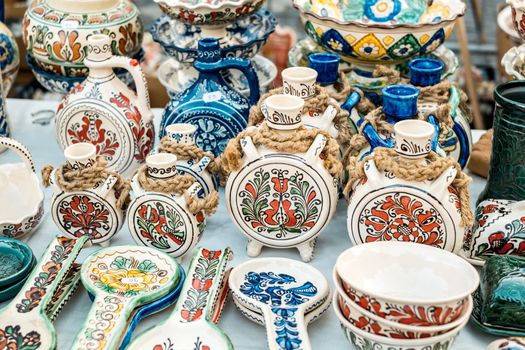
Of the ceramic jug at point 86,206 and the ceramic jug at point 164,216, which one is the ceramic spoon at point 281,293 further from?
the ceramic jug at point 86,206

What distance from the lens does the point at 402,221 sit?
1.04m

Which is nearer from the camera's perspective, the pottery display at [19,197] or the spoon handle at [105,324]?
the spoon handle at [105,324]

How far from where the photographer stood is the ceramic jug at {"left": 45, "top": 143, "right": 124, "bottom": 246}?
→ 1119 millimetres

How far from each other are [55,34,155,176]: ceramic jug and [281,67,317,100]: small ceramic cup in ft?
1.02

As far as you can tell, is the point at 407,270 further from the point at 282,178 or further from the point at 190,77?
the point at 190,77

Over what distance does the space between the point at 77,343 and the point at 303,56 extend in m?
0.82

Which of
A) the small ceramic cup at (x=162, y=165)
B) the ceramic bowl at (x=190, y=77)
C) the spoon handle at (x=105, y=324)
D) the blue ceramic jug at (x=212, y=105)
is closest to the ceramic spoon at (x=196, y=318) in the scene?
the spoon handle at (x=105, y=324)

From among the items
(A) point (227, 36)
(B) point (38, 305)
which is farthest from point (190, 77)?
(B) point (38, 305)

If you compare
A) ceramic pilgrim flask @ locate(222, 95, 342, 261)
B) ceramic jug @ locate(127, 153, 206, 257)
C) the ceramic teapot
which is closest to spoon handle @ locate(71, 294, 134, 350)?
ceramic jug @ locate(127, 153, 206, 257)

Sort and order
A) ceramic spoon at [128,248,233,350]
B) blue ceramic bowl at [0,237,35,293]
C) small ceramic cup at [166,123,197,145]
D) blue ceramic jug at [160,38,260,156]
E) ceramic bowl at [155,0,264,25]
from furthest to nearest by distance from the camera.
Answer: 1. ceramic bowl at [155,0,264,25]
2. blue ceramic jug at [160,38,260,156]
3. small ceramic cup at [166,123,197,145]
4. blue ceramic bowl at [0,237,35,293]
5. ceramic spoon at [128,248,233,350]

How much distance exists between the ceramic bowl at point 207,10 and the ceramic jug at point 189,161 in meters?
0.34

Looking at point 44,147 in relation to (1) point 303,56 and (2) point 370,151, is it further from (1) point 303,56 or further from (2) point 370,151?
(2) point 370,151

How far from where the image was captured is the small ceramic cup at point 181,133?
1.16m

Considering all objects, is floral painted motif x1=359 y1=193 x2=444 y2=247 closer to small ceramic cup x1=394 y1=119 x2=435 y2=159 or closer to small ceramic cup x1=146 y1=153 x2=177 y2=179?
small ceramic cup x1=394 y1=119 x2=435 y2=159
